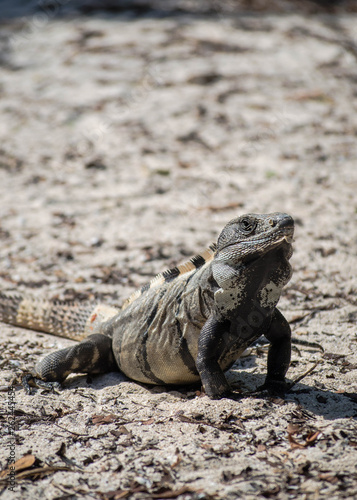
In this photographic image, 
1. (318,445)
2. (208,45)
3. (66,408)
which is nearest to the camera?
(318,445)

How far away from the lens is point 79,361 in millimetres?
4707

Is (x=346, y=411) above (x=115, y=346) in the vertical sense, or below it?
above

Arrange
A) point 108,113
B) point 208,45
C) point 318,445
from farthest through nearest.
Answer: point 208,45
point 108,113
point 318,445

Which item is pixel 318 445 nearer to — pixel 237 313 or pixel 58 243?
pixel 237 313

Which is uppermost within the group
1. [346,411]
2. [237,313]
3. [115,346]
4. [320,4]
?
[320,4]

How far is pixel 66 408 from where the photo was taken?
4.24m

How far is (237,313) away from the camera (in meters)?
3.88

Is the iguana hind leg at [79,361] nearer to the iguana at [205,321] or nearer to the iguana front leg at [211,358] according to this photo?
the iguana at [205,321]

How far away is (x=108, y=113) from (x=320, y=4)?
324 inches

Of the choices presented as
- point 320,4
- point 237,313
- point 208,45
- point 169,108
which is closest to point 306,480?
point 237,313

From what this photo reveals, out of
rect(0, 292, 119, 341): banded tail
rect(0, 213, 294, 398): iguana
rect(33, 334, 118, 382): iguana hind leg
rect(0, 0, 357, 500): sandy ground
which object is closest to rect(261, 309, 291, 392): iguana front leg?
rect(0, 213, 294, 398): iguana

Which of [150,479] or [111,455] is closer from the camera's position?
[150,479]

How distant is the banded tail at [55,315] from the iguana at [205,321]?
10 cm

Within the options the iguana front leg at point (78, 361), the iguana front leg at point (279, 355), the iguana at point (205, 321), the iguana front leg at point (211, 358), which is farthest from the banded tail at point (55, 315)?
the iguana front leg at point (279, 355)
